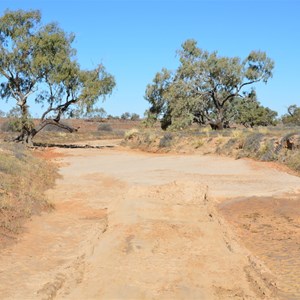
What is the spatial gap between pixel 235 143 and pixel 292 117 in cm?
3920

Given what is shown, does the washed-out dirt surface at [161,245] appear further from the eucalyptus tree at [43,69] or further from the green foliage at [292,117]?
the green foliage at [292,117]

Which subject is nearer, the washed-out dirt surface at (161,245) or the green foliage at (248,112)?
the washed-out dirt surface at (161,245)

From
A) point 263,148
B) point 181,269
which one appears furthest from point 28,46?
point 181,269

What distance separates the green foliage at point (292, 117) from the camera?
209ft

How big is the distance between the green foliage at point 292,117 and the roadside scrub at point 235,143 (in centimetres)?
2893

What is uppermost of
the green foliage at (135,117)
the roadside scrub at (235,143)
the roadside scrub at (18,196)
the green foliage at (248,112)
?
the green foliage at (135,117)

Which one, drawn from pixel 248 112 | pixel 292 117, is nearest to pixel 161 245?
pixel 248 112

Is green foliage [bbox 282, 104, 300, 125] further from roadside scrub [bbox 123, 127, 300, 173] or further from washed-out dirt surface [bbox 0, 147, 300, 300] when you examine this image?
washed-out dirt surface [bbox 0, 147, 300, 300]

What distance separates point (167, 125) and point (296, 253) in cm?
3681

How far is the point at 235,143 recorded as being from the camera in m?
29.4

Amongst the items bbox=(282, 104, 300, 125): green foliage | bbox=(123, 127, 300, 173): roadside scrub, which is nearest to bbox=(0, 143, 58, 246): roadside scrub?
bbox=(123, 127, 300, 173): roadside scrub

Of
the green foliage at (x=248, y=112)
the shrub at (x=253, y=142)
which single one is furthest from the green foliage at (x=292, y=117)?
the shrub at (x=253, y=142)

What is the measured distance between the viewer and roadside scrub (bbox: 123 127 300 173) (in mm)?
23984

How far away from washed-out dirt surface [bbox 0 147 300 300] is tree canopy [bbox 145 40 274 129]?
973 inches
